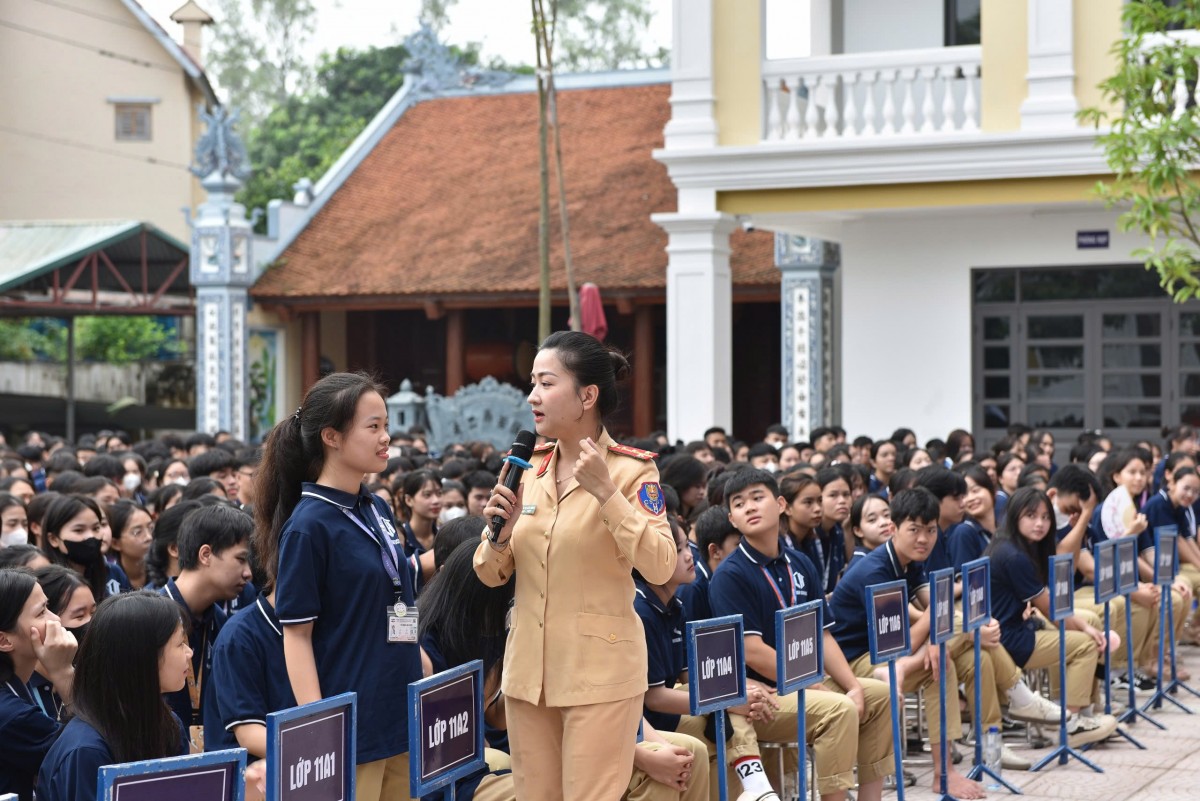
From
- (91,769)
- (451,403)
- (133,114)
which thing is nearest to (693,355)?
(451,403)

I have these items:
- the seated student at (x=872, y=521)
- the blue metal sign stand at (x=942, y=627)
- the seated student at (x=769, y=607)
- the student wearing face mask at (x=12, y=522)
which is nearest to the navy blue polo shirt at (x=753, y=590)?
the seated student at (x=769, y=607)

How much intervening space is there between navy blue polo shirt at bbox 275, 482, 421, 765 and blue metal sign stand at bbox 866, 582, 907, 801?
8.82 feet

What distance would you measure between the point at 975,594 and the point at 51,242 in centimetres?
1768

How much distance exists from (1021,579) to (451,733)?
172 inches

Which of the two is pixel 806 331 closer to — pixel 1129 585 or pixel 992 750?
pixel 1129 585

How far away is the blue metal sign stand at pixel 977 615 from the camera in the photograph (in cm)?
735

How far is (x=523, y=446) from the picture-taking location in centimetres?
441

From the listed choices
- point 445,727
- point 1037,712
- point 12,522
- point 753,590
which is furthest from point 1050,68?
point 445,727

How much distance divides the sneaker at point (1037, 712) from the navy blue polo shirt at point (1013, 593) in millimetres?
216

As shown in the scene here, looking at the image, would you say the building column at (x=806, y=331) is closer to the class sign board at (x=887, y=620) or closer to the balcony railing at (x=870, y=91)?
the balcony railing at (x=870, y=91)

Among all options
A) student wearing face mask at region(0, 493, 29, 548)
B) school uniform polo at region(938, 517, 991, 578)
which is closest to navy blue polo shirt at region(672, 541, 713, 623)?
school uniform polo at region(938, 517, 991, 578)

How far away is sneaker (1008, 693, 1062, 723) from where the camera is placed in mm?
8172

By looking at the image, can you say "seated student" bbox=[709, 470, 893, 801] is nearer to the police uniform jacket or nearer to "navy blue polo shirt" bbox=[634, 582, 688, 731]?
"navy blue polo shirt" bbox=[634, 582, 688, 731]

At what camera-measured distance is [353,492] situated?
14.3 feet
